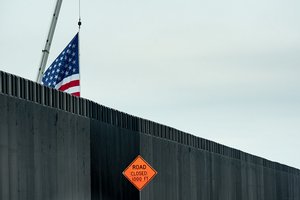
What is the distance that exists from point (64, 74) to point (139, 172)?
25.7ft

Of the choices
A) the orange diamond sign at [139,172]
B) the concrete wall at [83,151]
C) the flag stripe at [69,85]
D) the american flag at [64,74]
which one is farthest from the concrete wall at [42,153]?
the american flag at [64,74]

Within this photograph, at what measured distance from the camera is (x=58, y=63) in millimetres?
33156

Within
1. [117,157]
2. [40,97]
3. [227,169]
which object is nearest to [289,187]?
[227,169]

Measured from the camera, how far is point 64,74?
32812mm

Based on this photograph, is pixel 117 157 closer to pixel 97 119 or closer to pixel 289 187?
pixel 97 119

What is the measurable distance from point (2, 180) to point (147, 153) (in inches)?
464

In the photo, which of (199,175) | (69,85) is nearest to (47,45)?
(69,85)

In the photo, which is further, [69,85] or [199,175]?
[199,175]

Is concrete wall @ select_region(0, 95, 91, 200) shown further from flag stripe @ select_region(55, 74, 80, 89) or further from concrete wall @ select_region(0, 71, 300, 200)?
flag stripe @ select_region(55, 74, 80, 89)

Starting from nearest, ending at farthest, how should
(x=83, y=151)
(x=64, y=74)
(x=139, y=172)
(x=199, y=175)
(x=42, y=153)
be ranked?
(x=42, y=153) → (x=83, y=151) → (x=139, y=172) → (x=64, y=74) → (x=199, y=175)

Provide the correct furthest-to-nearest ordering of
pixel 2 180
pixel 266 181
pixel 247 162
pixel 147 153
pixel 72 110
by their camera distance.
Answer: pixel 266 181
pixel 247 162
pixel 147 153
pixel 72 110
pixel 2 180

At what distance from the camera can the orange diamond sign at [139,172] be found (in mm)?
25656

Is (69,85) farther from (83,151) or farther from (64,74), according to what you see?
(83,151)

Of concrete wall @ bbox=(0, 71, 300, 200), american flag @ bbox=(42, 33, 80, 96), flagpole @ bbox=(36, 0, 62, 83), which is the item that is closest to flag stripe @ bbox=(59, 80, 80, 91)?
american flag @ bbox=(42, 33, 80, 96)
